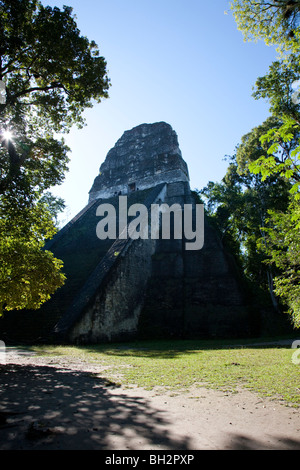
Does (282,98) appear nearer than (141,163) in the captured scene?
Yes

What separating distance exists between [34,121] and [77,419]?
7903 mm

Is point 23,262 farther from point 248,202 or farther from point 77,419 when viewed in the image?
point 248,202

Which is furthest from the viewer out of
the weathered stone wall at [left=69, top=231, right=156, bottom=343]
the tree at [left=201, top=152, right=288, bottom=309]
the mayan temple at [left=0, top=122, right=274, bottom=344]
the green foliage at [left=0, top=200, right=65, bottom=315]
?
the tree at [left=201, top=152, right=288, bottom=309]

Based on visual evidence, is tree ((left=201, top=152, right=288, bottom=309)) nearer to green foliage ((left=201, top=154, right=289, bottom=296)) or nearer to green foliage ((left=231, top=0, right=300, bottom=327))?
green foliage ((left=201, top=154, right=289, bottom=296))

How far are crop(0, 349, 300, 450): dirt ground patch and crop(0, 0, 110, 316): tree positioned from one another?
262 cm

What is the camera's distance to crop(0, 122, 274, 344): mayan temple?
10125 millimetres

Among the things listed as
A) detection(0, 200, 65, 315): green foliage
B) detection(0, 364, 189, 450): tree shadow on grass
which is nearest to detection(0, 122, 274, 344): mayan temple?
detection(0, 200, 65, 315): green foliage

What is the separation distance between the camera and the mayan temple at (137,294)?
10.1 metres

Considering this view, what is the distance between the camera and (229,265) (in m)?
13.6

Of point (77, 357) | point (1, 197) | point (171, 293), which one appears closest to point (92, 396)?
point (77, 357)

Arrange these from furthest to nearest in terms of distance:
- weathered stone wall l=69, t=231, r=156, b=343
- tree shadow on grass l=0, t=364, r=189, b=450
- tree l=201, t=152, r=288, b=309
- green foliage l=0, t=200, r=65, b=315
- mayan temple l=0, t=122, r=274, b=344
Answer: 1. tree l=201, t=152, r=288, b=309
2. mayan temple l=0, t=122, r=274, b=344
3. weathered stone wall l=69, t=231, r=156, b=343
4. green foliage l=0, t=200, r=65, b=315
5. tree shadow on grass l=0, t=364, r=189, b=450

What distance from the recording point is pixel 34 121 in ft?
25.2

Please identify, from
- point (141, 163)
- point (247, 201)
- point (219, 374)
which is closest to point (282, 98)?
point (247, 201)
